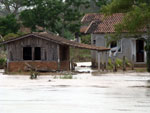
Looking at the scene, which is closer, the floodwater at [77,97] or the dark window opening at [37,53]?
the floodwater at [77,97]

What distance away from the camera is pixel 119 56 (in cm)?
5134

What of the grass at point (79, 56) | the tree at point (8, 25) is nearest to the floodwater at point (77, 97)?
the tree at point (8, 25)

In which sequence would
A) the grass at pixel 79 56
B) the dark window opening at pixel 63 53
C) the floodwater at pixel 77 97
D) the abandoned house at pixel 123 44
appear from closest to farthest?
the floodwater at pixel 77 97, the dark window opening at pixel 63 53, the abandoned house at pixel 123 44, the grass at pixel 79 56

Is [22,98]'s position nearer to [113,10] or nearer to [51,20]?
[113,10]

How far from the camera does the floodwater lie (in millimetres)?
18734

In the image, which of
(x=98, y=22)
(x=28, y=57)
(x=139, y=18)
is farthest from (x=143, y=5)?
(x=98, y=22)

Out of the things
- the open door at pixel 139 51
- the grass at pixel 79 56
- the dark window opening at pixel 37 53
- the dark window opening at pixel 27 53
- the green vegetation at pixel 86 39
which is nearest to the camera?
the dark window opening at pixel 37 53

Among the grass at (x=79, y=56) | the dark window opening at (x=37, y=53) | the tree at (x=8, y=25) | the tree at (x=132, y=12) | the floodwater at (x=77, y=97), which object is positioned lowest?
the floodwater at (x=77, y=97)

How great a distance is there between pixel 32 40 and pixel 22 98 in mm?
21967

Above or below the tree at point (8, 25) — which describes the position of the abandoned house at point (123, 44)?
below

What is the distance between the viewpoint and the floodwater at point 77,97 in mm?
18734

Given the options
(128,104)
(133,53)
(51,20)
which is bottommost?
(128,104)

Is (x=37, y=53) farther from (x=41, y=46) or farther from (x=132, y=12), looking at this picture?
(x=132, y=12)

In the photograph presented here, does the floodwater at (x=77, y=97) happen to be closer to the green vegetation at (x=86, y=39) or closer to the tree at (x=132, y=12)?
the tree at (x=132, y=12)
